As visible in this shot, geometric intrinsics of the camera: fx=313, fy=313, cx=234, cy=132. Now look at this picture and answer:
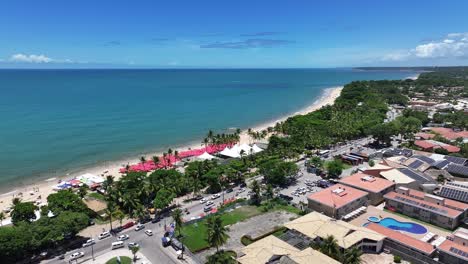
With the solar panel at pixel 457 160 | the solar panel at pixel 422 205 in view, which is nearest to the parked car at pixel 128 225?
the solar panel at pixel 422 205

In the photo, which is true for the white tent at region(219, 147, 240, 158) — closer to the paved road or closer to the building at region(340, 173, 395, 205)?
the building at region(340, 173, 395, 205)

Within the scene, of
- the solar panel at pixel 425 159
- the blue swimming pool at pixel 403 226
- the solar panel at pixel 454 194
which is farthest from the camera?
the solar panel at pixel 425 159

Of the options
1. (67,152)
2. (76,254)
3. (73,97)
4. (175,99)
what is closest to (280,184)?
(76,254)

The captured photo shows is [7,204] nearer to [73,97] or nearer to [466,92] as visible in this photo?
[73,97]

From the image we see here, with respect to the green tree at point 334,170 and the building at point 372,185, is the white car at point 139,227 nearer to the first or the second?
the building at point 372,185

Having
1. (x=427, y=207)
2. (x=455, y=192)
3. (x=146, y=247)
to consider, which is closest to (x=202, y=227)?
(x=146, y=247)

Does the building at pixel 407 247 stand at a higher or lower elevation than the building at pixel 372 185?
lower
